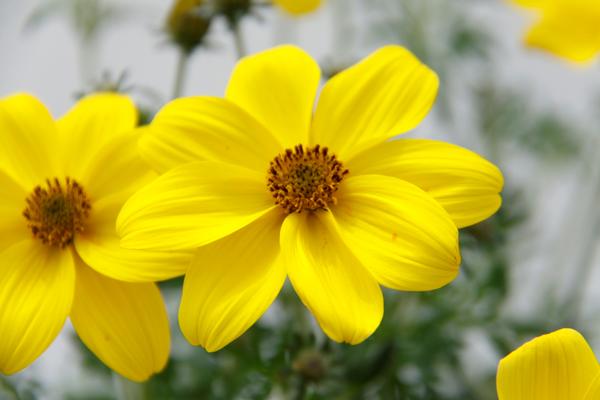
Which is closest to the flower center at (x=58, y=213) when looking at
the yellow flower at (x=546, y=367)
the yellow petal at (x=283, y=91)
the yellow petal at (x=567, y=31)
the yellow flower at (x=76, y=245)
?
the yellow flower at (x=76, y=245)

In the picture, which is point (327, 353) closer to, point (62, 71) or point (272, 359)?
point (272, 359)

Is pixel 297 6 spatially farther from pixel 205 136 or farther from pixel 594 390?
pixel 594 390

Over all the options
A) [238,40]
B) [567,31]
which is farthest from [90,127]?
[567,31]

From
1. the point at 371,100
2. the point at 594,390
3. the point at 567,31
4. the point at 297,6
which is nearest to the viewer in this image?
the point at 594,390

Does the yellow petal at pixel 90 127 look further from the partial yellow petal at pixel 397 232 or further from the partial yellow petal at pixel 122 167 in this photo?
the partial yellow petal at pixel 397 232

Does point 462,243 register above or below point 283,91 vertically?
below

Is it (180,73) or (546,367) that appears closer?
(546,367)

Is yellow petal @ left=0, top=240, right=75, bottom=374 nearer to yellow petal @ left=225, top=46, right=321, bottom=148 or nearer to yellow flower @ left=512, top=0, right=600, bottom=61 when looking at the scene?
yellow petal @ left=225, top=46, right=321, bottom=148
